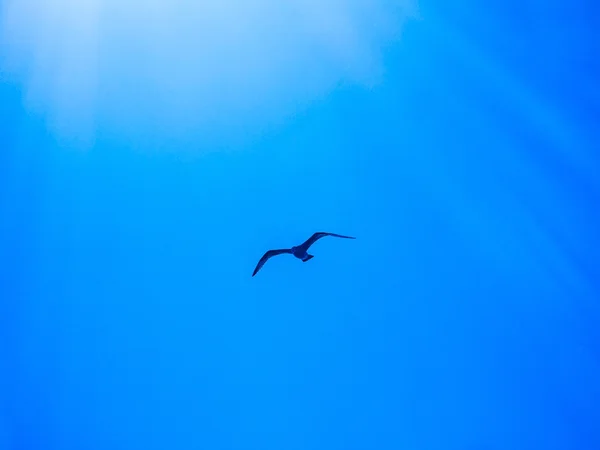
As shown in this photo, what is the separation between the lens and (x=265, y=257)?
13.1m

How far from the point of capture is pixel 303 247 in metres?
12.8

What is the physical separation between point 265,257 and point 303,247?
1021 millimetres
